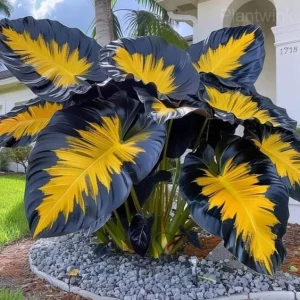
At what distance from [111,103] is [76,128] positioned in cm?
36

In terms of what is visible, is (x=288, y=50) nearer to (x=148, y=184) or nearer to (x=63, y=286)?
(x=148, y=184)

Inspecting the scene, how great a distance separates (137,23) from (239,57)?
7.48m

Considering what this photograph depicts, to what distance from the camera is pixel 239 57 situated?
123 inches

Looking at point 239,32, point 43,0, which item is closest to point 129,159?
point 239,32

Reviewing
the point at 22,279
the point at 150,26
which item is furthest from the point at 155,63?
the point at 150,26

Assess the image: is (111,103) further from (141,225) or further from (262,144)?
(262,144)

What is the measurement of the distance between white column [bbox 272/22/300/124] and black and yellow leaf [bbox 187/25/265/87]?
2.20 meters

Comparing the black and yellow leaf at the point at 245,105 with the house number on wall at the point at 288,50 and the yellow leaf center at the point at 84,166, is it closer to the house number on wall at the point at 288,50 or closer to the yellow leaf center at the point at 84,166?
the yellow leaf center at the point at 84,166

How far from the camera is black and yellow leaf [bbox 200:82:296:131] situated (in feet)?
8.42

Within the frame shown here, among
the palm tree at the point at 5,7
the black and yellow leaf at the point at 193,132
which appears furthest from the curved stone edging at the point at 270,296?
the palm tree at the point at 5,7

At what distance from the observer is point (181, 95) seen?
2.53 meters

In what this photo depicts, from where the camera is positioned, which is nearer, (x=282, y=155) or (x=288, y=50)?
(x=282, y=155)

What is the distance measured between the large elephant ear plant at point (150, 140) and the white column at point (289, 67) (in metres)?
2.22

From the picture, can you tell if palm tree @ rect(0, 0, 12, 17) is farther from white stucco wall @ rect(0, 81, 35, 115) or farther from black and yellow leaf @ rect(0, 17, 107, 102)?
black and yellow leaf @ rect(0, 17, 107, 102)
